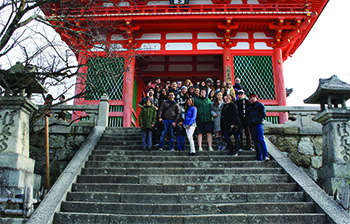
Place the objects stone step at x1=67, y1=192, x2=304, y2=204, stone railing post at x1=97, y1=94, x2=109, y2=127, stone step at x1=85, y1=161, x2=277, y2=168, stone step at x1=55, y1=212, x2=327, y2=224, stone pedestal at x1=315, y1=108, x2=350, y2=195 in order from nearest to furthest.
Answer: stone step at x1=55, y1=212, x2=327, y2=224 → stone step at x1=67, y1=192, x2=304, y2=204 → stone pedestal at x1=315, y1=108, x2=350, y2=195 → stone step at x1=85, y1=161, x2=277, y2=168 → stone railing post at x1=97, y1=94, x2=109, y2=127

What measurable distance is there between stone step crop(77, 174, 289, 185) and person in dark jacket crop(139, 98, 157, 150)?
1469 millimetres

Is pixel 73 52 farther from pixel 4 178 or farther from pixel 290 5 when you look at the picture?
pixel 290 5

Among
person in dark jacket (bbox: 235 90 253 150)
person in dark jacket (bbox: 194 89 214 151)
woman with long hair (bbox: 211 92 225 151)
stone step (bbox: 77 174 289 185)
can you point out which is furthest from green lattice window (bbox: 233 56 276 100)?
stone step (bbox: 77 174 289 185)

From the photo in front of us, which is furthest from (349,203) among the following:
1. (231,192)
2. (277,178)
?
(231,192)

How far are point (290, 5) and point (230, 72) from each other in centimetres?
379

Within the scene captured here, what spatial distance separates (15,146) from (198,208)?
358cm

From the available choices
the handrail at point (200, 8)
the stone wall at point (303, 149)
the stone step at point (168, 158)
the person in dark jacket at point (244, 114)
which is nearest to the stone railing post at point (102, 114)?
the stone step at point (168, 158)

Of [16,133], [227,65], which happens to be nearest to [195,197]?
[16,133]

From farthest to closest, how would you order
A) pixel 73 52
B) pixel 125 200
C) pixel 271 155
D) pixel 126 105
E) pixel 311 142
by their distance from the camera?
pixel 126 105 → pixel 311 142 → pixel 73 52 → pixel 271 155 → pixel 125 200

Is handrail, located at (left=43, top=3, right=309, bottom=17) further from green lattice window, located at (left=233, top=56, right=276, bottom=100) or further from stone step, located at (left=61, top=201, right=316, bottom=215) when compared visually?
stone step, located at (left=61, top=201, right=316, bottom=215)

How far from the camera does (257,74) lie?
37.8 ft

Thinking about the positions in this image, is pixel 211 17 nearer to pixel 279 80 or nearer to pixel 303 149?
pixel 279 80

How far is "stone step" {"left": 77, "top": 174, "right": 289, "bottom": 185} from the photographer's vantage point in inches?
223

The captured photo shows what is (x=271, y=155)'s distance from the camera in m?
6.55
